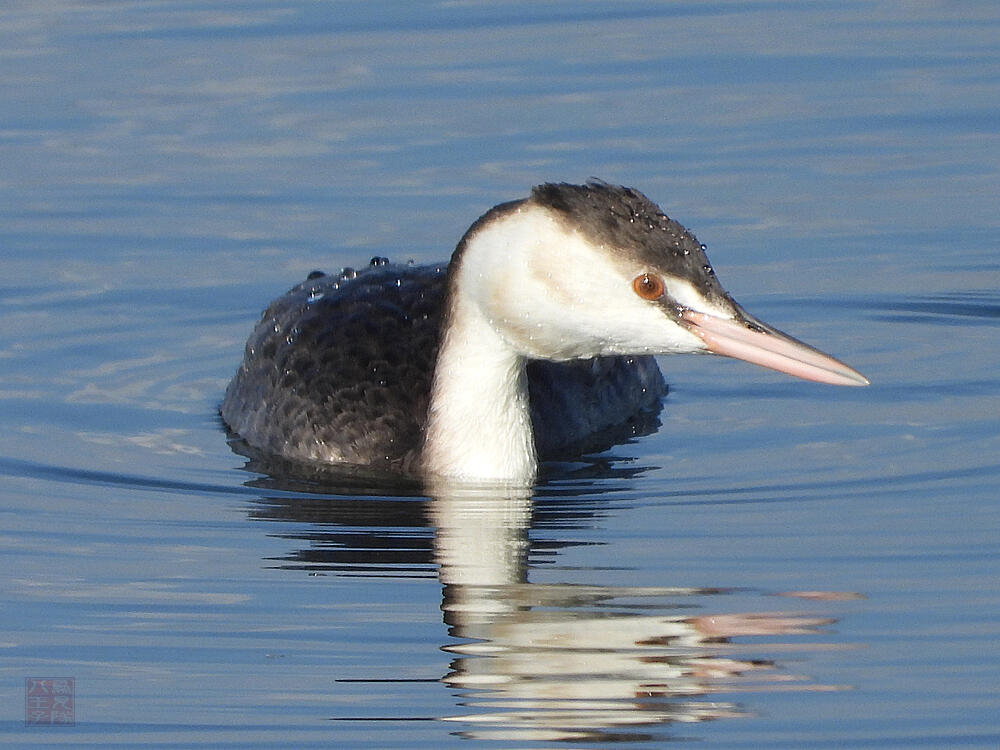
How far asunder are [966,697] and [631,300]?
2320 millimetres

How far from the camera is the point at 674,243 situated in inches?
359

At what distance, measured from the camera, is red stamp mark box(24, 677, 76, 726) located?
7691mm

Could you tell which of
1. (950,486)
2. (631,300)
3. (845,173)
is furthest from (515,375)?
(845,173)

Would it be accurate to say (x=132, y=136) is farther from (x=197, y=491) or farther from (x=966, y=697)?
(x=966, y=697)

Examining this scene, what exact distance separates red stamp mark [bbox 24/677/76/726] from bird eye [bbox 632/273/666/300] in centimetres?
257

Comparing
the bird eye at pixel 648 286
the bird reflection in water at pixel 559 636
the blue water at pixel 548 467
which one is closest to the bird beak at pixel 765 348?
the bird eye at pixel 648 286

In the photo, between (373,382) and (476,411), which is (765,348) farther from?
(373,382)

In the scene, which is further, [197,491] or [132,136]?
[132,136]

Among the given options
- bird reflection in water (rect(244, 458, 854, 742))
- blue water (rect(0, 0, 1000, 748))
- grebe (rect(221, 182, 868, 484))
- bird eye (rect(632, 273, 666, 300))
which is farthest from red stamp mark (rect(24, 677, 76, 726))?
bird eye (rect(632, 273, 666, 300))

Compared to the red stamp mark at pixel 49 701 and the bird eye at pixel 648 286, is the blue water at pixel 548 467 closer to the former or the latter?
the red stamp mark at pixel 49 701

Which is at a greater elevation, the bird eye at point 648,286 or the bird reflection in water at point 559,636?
the bird eye at point 648,286

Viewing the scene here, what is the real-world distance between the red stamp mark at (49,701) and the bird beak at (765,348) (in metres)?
2.70

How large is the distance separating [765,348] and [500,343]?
3.84 ft

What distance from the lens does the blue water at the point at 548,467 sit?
7801 mm
